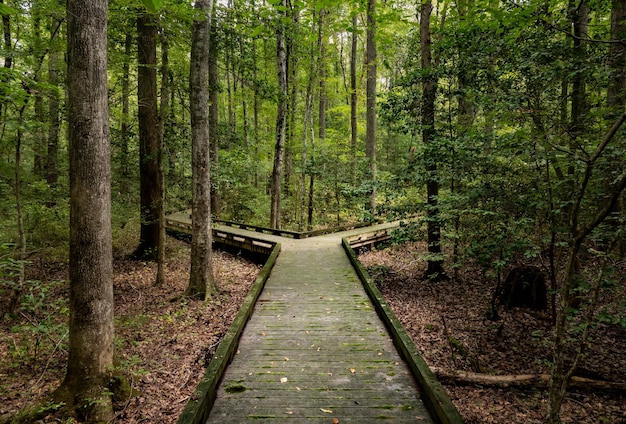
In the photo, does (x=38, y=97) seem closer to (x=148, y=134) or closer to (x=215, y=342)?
(x=148, y=134)

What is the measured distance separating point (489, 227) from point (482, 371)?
2851 millimetres

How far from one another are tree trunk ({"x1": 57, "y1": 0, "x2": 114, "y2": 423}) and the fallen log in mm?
4579

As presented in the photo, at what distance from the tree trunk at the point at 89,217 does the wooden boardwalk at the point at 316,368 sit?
4.84 ft

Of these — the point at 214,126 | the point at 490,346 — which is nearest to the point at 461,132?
the point at 490,346

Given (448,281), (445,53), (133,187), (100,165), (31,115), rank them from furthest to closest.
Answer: (133,187) < (448,281) < (445,53) < (31,115) < (100,165)

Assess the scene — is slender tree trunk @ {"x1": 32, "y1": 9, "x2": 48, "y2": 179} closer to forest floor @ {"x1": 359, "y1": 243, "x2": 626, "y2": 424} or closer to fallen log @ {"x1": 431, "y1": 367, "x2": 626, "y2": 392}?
fallen log @ {"x1": 431, "y1": 367, "x2": 626, "y2": 392}

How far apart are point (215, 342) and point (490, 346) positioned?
A: 5230 millimetres

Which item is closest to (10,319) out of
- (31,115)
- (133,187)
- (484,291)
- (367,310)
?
(31,115)

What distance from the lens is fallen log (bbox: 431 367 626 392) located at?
482cm

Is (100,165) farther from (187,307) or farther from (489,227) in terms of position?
(489,227)

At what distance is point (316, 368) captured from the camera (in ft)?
15.6

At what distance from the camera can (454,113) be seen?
8805 millimetres

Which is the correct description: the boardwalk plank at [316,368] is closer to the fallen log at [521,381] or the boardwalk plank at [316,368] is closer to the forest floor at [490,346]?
the fallen log at [521,381]

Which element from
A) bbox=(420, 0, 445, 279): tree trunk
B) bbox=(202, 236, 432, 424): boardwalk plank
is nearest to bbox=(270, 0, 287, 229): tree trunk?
bbox=(420, 0, 445, 279): tree trunk
